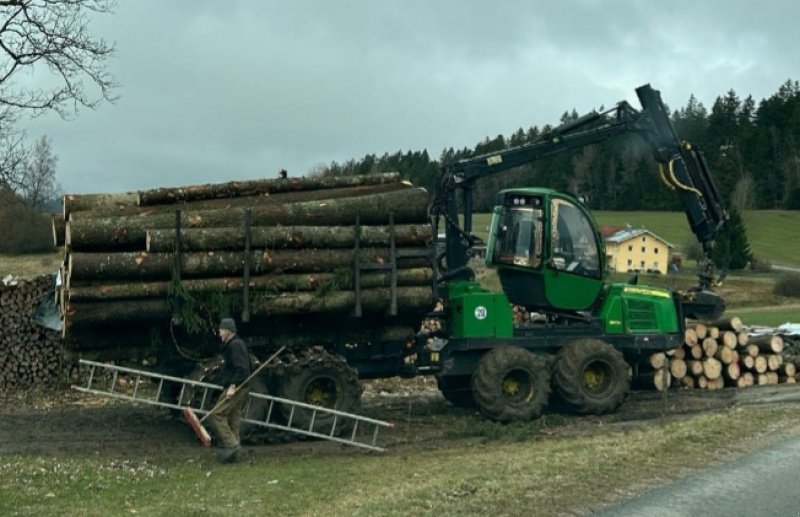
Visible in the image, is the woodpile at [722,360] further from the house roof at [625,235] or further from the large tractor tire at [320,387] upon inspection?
the house roof at [625,235]

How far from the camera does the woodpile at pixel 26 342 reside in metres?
19.0

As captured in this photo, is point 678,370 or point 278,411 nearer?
point 278,411

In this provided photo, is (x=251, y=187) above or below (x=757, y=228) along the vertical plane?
below

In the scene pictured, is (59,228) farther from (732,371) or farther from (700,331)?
(732,371)

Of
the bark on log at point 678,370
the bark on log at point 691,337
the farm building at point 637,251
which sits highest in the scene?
the farm building at point 637,251

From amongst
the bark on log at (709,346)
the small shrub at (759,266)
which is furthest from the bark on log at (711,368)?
the small shrub at (759,266)

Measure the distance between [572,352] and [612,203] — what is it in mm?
83824

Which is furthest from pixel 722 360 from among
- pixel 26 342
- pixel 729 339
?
pixel 26 342

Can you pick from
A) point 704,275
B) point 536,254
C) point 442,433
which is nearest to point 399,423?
point 442,433

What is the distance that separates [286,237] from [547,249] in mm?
4668

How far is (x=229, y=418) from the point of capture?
41.3ft

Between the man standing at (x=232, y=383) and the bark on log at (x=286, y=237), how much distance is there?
4.58 feet

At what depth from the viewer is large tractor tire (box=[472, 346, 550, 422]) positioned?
15.4 meters

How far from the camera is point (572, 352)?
16016 millimetres
